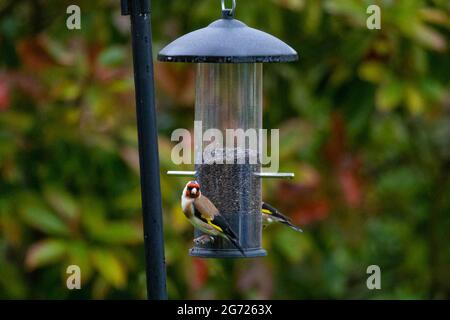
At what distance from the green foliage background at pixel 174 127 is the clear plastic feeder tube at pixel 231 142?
97cm

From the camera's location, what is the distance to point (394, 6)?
4.84m

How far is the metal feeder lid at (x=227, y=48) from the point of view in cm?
311

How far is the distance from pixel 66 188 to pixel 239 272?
89cm

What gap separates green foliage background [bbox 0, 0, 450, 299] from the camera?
4750mm

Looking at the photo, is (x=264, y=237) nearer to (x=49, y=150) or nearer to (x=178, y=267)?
(x=178, y=267)

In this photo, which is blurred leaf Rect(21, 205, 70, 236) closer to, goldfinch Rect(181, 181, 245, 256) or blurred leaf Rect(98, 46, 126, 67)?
blurred leaf Rect(98, 46, 126, 67)

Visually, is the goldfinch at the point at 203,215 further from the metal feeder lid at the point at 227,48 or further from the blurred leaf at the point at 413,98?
the blurred leaf at the point at 413,98

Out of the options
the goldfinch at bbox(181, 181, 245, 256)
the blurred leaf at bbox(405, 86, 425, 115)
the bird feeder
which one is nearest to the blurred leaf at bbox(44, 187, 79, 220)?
the bird feeder

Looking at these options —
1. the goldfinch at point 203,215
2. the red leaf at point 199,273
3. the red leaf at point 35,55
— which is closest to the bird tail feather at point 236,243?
the goldfinch at point 203,215

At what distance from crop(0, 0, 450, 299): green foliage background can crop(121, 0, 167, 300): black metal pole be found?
5.81 feet

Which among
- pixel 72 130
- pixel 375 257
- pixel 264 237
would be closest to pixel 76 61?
pixel 72 130

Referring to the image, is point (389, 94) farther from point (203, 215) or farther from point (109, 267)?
point (203, 215)

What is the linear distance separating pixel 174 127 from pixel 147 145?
7.28 ft

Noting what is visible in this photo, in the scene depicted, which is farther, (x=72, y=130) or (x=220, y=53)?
(x=72, y=130)
